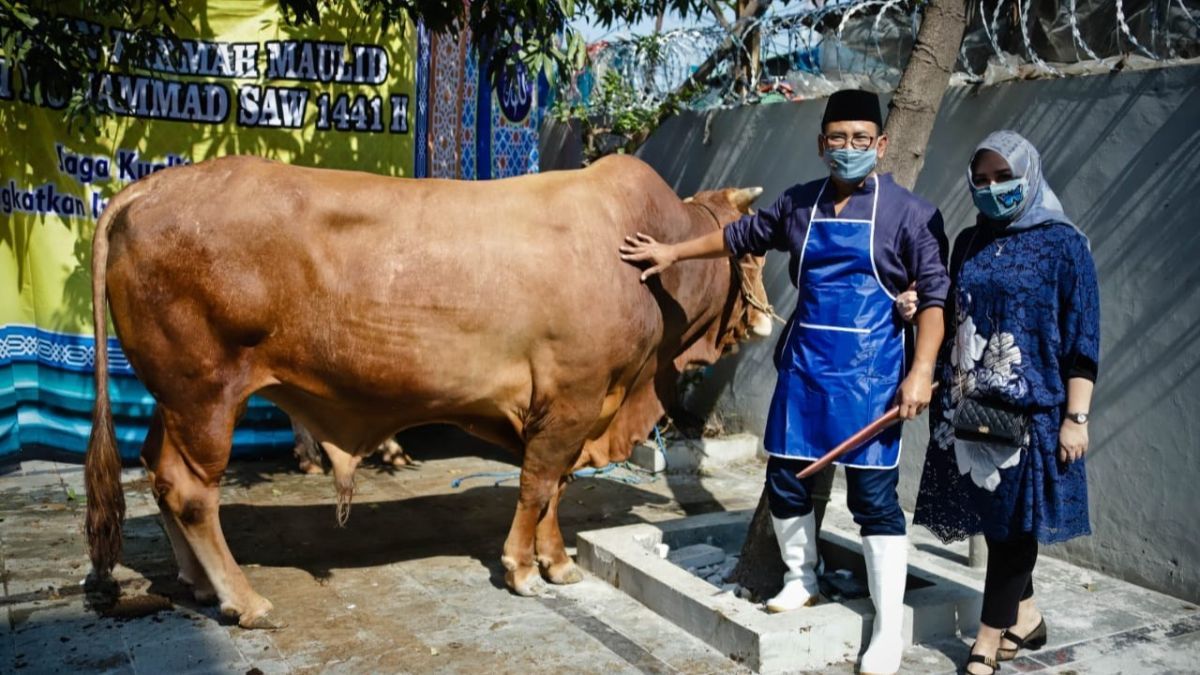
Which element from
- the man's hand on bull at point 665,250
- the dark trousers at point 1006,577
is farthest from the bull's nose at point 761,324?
the dark trousers at point 1006,577

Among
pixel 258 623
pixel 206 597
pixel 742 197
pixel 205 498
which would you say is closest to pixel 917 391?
pixel 742 197

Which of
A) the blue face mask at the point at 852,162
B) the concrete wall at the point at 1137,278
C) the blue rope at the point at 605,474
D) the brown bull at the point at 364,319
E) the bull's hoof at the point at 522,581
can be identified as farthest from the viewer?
the blue rope at the point at 605,474

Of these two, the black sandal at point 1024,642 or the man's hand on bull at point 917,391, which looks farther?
the black sandal at point 1024,642

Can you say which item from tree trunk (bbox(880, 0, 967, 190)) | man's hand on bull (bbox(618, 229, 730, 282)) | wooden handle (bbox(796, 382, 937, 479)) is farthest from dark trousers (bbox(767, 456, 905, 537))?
tree trunk (bbox(880, 0, 967, 190))

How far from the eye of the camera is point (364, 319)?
14.5 ft

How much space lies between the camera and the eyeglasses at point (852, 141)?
3830 mm

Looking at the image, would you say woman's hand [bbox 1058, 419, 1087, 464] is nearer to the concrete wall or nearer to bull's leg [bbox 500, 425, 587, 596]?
the concrete wall

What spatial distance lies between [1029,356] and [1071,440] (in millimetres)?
299

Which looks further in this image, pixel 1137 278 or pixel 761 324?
pixel 761 324

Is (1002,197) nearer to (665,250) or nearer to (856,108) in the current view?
(856,108)

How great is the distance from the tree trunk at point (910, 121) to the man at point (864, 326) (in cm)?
69

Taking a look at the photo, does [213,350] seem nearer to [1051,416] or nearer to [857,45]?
[1051,416]

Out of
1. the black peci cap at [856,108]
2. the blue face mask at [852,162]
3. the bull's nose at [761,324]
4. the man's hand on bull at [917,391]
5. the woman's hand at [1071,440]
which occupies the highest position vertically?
the black peci cap at [856,108]

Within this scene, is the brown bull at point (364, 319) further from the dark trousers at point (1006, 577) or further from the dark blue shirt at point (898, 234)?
the dark trousers at point (1006, 577)
